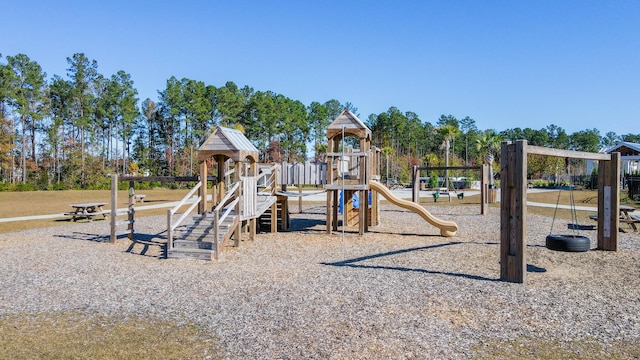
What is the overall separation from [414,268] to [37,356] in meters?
6.89

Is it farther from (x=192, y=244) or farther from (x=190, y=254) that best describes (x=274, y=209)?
(x=190, y=254)

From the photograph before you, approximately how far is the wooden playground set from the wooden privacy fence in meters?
0.04

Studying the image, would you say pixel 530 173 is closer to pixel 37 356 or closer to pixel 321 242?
pixel 321 242

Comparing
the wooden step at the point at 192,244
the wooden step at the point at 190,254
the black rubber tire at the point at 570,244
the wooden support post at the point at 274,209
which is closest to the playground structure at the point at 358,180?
the wooden support post at the point at 274,209

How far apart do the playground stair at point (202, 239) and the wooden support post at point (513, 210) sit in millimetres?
6463

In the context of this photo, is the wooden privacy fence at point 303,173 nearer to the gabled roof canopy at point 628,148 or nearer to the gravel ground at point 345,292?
the gravel ground at point 345,292

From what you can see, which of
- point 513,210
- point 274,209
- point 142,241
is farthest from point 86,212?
point 513,210

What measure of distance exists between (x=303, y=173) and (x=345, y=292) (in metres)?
8.43

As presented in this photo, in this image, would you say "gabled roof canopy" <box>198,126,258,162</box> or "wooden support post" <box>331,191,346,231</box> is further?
"wooden support post" <box>331,191,346,231</box>

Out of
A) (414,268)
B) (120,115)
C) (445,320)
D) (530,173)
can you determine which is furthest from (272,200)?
(530,173)

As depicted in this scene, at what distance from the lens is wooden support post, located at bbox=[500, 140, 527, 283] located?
8.02 m

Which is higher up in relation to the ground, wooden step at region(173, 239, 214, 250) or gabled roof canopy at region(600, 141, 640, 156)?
gabled roof canopy at region(600, 141, 640, 156)

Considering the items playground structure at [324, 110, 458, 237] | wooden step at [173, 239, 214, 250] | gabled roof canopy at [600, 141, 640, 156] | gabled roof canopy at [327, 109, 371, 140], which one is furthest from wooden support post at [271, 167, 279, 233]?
gabled roof canopy at [600, 141, 640, 156]

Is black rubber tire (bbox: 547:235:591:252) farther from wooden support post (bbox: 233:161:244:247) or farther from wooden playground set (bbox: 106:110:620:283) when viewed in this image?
wooden support post (bbox: 233:161:244:247)
